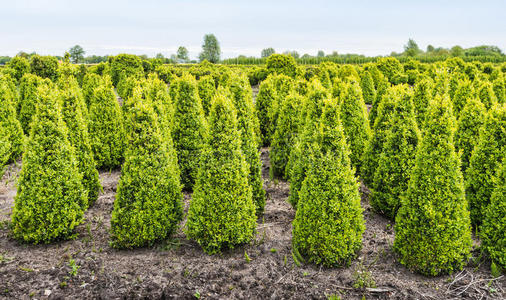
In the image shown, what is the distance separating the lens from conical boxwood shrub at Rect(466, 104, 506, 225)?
8.20 meters

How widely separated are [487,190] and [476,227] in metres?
0.91

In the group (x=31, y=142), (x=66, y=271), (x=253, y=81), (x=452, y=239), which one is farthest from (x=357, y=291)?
(x=253, y=81)

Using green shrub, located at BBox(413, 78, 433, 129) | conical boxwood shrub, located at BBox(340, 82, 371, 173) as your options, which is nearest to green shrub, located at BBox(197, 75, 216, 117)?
conical boxwood shrub, located at BBox(340, 82, 371, 173)

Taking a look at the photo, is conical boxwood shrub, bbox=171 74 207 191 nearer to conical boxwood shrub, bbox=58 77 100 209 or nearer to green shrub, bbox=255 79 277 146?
conical boxwood shrub, bbox=58 77 100 209

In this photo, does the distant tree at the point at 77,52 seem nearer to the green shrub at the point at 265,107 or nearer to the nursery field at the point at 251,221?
the green shrub at the point at 265,107

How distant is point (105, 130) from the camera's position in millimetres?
12195

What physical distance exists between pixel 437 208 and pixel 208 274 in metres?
4.43

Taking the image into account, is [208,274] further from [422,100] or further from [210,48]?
[210,48]

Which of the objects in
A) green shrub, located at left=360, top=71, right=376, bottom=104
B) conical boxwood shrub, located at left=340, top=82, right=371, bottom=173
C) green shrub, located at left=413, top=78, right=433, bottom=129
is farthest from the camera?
green shrub, located at left=360, top=71, right=376, bottom=104

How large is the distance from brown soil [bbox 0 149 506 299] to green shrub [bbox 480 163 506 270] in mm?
389

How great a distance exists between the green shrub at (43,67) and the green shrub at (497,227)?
34.8 meters

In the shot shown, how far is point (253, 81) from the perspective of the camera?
36.5m

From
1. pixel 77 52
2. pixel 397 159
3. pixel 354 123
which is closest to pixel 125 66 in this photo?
pixel 354 123

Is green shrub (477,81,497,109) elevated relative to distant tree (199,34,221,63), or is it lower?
lower
